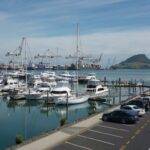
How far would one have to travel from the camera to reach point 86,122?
5012 cm

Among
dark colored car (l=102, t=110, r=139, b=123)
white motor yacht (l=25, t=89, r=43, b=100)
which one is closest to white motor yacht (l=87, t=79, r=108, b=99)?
white motor yacht (l=25, t=89, r=43, b=100)

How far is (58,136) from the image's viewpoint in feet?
132

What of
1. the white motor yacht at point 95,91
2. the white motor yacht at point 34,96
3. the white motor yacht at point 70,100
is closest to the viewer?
the white motor yacht at point 70,100

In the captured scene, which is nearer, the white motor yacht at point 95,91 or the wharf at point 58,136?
the wharf at point 58,136

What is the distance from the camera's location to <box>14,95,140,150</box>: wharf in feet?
116

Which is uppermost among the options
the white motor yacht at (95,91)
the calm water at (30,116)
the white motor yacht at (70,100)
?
the white motor yacht at (95,91)

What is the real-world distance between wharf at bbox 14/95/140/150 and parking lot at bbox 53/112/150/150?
0.69 m

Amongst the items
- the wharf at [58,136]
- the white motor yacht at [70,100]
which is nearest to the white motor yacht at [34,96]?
the white motor yacht at [70,100]

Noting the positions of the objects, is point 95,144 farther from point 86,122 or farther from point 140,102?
point 140,102

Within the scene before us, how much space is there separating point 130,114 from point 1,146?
14.4 metres

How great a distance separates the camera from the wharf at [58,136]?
35484 mm

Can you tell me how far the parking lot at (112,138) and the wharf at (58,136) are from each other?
0.69 m

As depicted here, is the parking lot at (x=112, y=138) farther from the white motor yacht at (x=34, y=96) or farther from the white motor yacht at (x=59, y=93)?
the white motor yacht at (x=34, y=96)

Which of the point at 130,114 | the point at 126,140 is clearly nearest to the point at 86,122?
the point at 130,114
